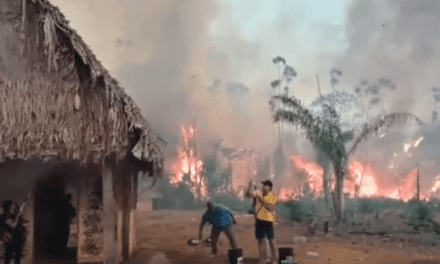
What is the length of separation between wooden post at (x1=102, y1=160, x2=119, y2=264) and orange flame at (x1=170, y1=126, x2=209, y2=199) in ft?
91.5

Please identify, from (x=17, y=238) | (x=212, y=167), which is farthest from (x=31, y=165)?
(x=212, y=167)

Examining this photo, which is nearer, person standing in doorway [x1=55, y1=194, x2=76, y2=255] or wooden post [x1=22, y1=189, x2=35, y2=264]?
wooden post [x1=22, y1=189, x2=35, y2=264]

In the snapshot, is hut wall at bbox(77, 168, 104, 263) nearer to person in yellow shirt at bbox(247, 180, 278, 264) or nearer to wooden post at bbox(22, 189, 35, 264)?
wooden post at bbox(22, 189, 35, 264)

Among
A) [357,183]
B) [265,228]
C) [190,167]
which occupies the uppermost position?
[190,167]

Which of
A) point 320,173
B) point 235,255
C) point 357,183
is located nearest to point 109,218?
point 235,255

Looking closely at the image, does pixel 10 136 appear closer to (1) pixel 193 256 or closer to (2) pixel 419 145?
(1) pixel 193 256

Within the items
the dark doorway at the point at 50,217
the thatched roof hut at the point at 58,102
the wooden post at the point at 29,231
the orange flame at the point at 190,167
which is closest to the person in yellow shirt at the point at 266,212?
the thatched roof hut at the point at 58,102

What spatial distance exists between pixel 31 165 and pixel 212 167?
34.7 metres

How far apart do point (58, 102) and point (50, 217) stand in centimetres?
455

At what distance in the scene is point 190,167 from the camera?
43.7 metres

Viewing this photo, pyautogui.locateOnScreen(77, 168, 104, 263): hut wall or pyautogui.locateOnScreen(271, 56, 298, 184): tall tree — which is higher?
pyautogui.locateOnScreen(271, 56, 298, 184): tall tree

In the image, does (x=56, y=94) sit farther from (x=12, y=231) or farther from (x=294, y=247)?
(x=294, y=247)

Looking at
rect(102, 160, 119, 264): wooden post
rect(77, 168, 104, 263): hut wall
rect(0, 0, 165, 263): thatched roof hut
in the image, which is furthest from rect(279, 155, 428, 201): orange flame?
rect(0, 0, 165, 263): thatched roof hut

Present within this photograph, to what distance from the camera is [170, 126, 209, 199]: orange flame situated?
1561 inches
